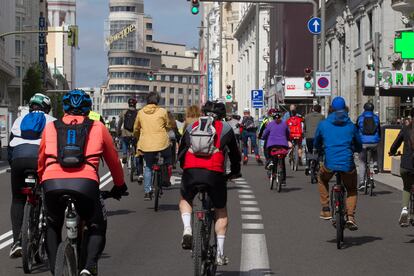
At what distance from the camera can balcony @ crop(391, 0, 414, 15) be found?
3894 cm

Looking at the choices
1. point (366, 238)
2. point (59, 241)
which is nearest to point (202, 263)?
point (59, 241)

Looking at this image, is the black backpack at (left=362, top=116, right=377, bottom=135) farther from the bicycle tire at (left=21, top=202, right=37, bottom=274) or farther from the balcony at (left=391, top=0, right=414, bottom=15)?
the balcony at (left=391, top=0, right=414, bottom=15)

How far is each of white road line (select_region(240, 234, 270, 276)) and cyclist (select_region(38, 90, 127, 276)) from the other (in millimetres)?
3000

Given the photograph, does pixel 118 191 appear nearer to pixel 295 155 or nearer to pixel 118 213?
pixel 118 213

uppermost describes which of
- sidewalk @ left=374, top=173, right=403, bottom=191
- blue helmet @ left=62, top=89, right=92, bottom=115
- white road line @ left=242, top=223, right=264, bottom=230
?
blue helmet @ left=62, top=89, right=92, bottom=115

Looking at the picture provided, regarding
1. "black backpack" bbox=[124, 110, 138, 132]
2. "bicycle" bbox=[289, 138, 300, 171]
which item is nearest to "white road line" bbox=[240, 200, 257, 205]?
"black backpack" bbox=[124, 110, 138, 132]

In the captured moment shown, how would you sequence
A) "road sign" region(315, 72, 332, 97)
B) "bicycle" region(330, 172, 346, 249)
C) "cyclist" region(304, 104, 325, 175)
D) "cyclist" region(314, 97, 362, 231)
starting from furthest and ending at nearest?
"road sign" region(315, 72, 332, 97) < "cyclist" region(304, 104, 325, 175) < "cyclist" region(314, 97, 362, 231) < "bicycle" region(330, 172, 346, 249)

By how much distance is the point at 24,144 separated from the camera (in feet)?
32.3

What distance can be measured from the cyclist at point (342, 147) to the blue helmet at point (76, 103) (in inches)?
227

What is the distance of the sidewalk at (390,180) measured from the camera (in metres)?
21.9

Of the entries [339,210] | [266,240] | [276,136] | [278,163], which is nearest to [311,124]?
[276,136]

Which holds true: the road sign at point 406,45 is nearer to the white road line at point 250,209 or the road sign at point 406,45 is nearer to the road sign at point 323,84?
the road sign at point 323,84

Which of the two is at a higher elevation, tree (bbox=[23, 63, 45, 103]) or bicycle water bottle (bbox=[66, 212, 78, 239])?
tree (bbox=[23, 63, 45, 103])

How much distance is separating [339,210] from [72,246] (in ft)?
18.6
